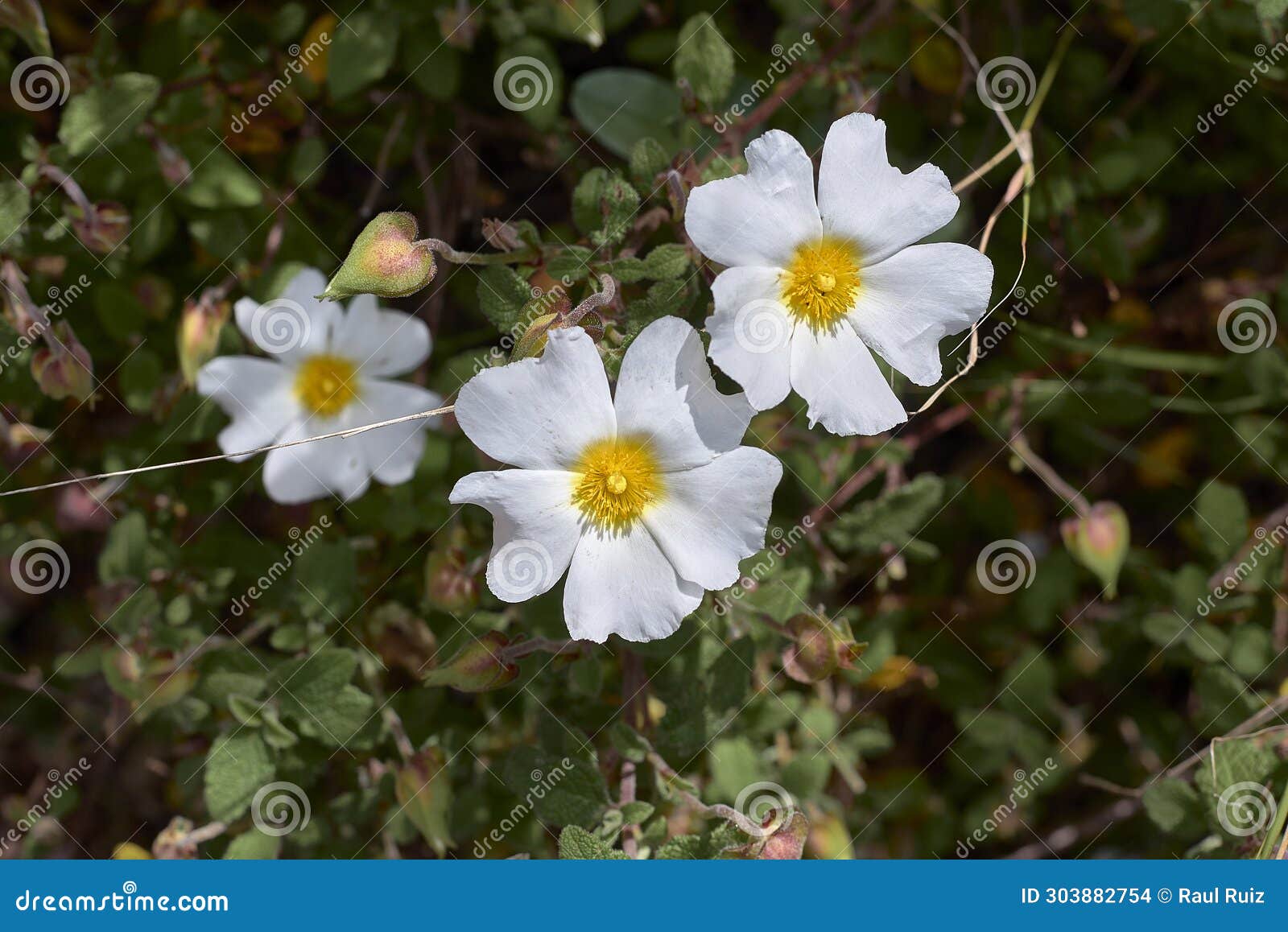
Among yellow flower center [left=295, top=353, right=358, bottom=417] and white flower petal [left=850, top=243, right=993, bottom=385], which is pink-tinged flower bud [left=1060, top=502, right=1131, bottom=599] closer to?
white flower petal [left=850, top=243, right=993, bottom=385]

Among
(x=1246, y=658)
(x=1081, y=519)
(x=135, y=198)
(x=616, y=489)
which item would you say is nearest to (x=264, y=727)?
(x=616, y=489)

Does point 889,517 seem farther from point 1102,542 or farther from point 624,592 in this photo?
point 624,592

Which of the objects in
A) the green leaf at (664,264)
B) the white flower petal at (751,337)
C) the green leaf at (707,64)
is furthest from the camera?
the green leaf at (707,64)

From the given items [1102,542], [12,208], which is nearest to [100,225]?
[12,208]

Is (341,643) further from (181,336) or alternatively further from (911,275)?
(911,275)

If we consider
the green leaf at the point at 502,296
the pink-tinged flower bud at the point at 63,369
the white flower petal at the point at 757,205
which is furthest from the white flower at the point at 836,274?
the pink-tinged flower bud at the point at 63,369

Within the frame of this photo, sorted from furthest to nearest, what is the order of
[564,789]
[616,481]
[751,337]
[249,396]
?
[249,396] < [564,789] < [616,481] < [751,337]

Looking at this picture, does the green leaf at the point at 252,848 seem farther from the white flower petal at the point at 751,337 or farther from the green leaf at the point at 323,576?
the white flower petal at the point at 751,337
